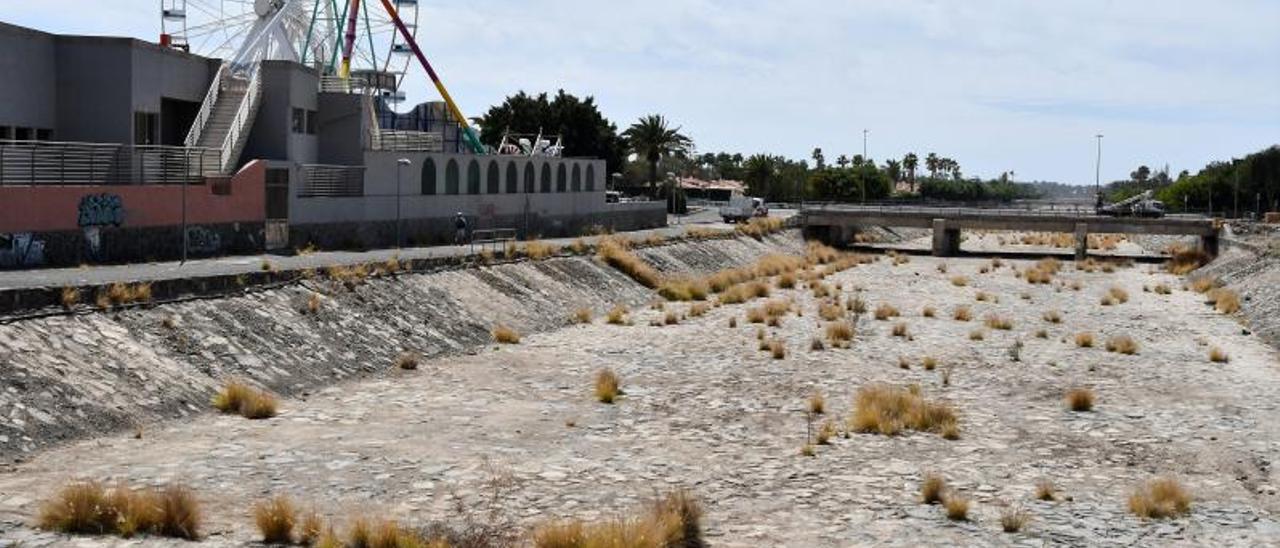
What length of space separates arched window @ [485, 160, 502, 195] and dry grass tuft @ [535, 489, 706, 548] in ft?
190

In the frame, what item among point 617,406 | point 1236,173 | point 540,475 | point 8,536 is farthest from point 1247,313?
point 1236,173

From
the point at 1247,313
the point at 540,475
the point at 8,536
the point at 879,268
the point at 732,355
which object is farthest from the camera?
the point at 879,268

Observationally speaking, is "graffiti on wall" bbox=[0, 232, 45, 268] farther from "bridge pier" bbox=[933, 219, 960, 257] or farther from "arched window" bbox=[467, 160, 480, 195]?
"bridge pier" bbox=[933, 219, 960, 257]

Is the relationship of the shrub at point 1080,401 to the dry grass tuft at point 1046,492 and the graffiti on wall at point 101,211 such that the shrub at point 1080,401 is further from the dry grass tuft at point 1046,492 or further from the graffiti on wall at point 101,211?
the graffiti on wall at point 101,211

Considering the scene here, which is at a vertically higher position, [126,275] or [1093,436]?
[126,275]

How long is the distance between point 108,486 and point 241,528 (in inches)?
134

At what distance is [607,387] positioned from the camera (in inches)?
1346

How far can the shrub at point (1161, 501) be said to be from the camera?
22.1 meters

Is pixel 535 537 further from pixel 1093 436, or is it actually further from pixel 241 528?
pixel 1093 436

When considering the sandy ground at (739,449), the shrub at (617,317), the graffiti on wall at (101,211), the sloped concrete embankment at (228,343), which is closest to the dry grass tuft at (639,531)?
the sandy ground at (739,449)

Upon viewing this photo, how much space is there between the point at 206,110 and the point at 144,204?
1367 centimetres

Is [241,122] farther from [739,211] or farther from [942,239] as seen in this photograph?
[942,239]

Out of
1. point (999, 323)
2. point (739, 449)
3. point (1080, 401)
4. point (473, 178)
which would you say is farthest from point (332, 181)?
point (1080, 401)

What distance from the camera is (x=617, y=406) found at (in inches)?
1297
